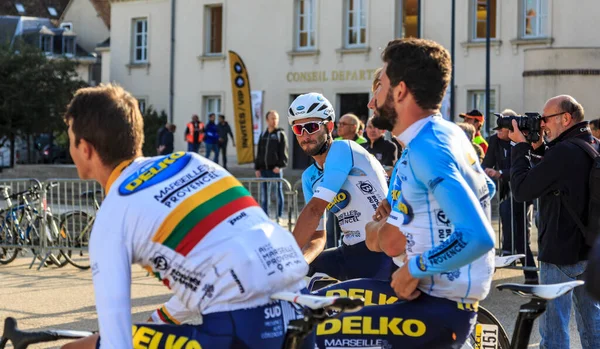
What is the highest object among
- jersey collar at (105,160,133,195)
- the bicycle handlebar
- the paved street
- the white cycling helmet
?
the white cycling helmet

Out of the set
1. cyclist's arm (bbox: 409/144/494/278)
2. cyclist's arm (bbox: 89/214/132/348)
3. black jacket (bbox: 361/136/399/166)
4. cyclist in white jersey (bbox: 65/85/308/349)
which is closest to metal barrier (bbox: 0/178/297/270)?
black jacket (bbox: 361/136/399/166)

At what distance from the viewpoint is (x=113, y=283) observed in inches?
133

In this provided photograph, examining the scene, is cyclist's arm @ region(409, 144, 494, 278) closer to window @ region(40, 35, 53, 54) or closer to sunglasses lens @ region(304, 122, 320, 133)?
sunglasses lens @ region(304, 122, 320, 133)

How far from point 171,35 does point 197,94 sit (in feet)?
9.09

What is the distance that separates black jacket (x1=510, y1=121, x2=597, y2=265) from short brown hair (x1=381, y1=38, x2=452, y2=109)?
9.65 feet

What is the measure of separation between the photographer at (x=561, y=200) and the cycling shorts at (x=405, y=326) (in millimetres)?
2839

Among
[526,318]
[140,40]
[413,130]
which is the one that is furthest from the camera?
[140,40]

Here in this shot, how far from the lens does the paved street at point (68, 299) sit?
31.7 ft

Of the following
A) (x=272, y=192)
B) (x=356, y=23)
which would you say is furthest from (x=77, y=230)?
(x=356, y=23)

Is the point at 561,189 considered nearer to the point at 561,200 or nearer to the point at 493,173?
the point at 561,200

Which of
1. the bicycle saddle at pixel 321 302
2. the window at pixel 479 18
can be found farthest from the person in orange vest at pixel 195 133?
the bicycle saddle at pixel 321 302

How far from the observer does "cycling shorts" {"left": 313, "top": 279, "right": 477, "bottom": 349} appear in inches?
159

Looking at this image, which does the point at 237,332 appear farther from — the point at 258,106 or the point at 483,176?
the point at 258,106

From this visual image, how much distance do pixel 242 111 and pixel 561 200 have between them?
96.5 ft
